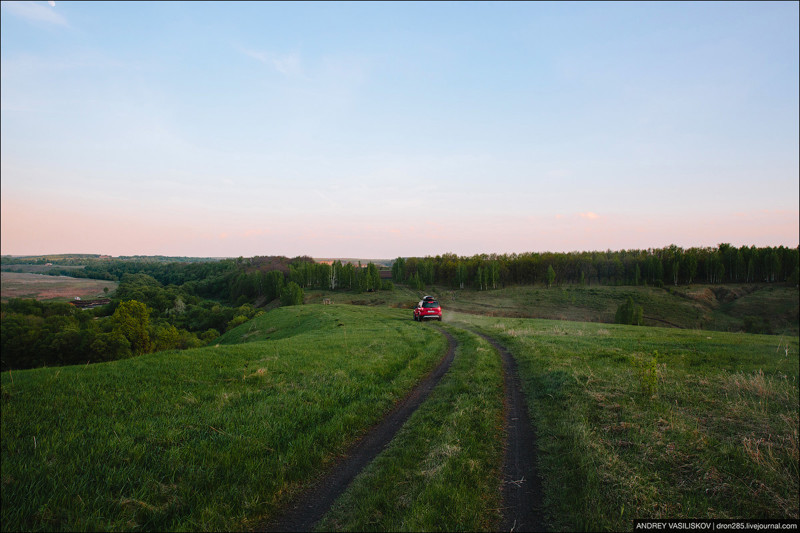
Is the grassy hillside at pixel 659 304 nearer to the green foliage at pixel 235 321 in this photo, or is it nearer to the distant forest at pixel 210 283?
the distant forest at pixel 210 283

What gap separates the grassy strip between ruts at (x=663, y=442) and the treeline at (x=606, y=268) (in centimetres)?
9709

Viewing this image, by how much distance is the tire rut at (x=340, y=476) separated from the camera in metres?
4.73

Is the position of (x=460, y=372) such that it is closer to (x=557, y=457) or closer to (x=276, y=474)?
(x=557, y=457)

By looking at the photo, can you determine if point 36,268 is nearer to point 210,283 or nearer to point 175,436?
point 175,436

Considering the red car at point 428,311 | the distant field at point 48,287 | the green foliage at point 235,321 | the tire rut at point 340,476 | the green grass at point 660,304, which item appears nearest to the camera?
the tire rut at point 340,476

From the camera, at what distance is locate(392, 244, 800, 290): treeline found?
89625 millimetres

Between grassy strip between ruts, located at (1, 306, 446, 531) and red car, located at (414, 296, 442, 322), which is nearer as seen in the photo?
grassy strip between ruts, located at (1, 306, 446, 531)

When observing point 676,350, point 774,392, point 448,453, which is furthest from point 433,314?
point 448,453

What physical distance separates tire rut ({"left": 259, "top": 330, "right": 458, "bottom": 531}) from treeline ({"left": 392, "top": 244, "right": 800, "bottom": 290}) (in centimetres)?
10500

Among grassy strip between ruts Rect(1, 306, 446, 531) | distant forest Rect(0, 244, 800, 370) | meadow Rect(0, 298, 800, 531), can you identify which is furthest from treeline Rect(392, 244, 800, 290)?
grassy strip between ruts Rect(1, 306, 446, 531)

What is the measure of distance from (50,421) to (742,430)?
50.0 feet

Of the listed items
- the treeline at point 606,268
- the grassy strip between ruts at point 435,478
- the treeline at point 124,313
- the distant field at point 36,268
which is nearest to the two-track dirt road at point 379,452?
the grassy strip between ruts at point 435,478

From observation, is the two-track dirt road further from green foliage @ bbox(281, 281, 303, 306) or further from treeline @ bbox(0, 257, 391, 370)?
green foliage @ bbox(281, 281, 303, 306)

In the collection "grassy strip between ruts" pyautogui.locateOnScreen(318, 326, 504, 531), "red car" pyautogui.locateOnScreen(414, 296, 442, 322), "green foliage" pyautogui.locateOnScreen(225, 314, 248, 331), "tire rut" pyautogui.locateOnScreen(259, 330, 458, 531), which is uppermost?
"grassy strip between ruts" pyautogui.locateOnScreen(318, 326, 504, 531)
